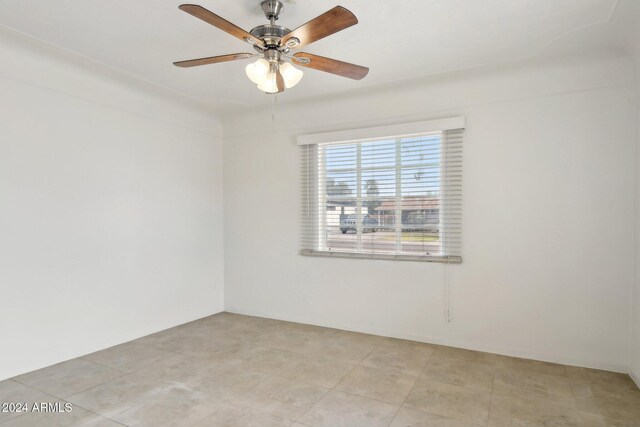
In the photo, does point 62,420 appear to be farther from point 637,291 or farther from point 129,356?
point 637,291

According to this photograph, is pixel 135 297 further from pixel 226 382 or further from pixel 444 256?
pixel 444 256

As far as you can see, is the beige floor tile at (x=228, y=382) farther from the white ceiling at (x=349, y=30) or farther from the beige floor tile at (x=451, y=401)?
the white ceiling at (x=349, y=30)

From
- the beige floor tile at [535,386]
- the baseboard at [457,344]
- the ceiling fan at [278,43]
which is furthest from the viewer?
the baseboard at [457,344]

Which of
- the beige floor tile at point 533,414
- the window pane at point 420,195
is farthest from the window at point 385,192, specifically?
the beige floor tile at point 533,414

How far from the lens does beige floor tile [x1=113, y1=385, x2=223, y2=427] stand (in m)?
2.23

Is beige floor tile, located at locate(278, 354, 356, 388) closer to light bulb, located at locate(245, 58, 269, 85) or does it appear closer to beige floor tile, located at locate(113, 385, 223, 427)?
beige floor tile, located at locate(113, 385, 223, 427)

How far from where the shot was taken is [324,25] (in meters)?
1.83

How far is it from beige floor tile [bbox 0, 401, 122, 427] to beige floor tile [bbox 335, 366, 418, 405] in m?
1.56

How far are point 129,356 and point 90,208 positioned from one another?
1409 millimetres

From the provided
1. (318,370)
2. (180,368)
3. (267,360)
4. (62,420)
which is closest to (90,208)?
(180,368)

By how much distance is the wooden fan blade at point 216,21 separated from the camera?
65.6 inches

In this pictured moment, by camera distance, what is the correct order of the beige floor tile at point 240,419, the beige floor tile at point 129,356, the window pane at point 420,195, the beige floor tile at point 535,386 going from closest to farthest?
the beige floor tile at point 240,419 < the beige floor tile at point 535,386 < the beige floor tile at point 129,356 < the window pane at point 420,195

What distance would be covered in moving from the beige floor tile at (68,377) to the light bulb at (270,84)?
252cm

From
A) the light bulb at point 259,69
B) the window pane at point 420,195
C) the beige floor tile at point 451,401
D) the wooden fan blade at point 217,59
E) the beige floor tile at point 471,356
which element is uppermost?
the wooden fan blade at point 217,59
